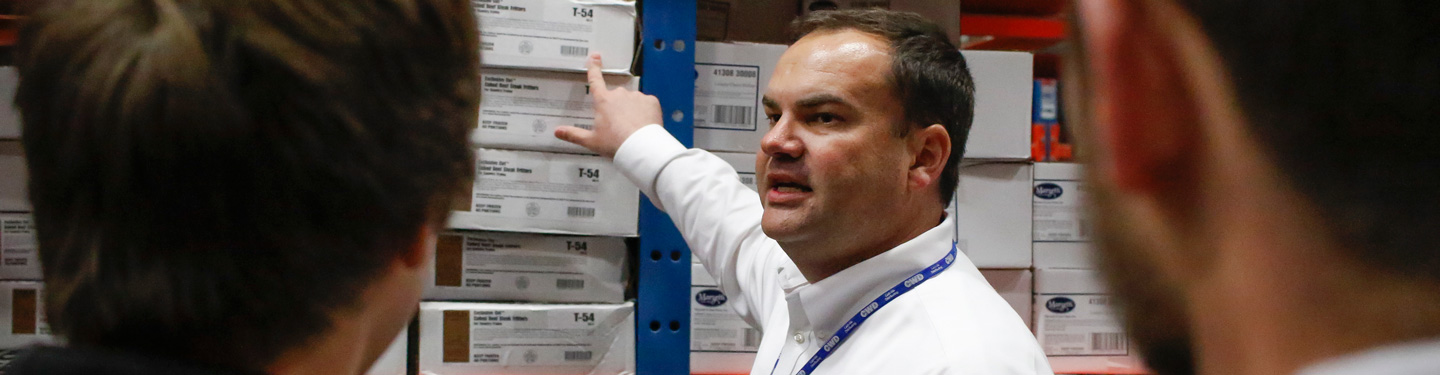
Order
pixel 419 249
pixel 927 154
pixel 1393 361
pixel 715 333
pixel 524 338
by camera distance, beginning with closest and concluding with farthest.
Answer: pixel 1393 361 < pixel 419 249 < pixel 927 154 < pixel 524 338 < pixel 715 333

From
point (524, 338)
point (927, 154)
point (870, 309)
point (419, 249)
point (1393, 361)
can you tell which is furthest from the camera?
point (524, 338)

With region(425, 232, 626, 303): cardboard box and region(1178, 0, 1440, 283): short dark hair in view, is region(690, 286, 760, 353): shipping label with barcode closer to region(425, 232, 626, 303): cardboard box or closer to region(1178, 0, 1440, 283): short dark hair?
region(425, 232, 626, 303): cardboard box

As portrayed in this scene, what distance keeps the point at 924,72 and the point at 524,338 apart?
77 centimetres

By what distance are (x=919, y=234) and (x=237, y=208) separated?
3.30ft

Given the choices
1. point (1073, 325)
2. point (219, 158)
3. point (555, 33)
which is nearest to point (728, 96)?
point (555, 33)

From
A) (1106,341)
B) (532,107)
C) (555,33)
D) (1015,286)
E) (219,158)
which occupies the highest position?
(555,33)

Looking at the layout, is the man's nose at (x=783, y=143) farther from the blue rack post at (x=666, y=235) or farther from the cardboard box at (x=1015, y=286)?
the cardboard box at (x=1015, y=286)

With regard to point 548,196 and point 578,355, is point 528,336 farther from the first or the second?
point 548,196

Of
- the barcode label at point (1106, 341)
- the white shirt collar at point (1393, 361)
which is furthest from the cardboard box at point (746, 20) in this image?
the white shirt collar at point (1393, 361)

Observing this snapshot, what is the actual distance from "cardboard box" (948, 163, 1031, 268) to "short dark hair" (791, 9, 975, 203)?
191 mm

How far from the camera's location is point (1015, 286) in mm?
1533

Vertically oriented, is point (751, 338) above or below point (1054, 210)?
below

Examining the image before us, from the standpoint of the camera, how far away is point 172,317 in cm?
38

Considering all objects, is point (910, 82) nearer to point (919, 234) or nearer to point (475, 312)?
point (919, 234)
